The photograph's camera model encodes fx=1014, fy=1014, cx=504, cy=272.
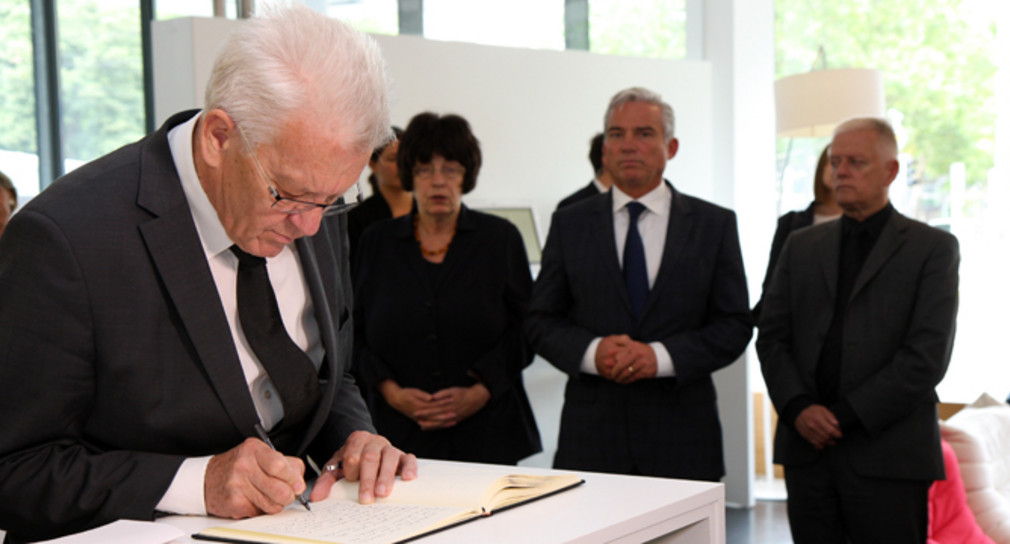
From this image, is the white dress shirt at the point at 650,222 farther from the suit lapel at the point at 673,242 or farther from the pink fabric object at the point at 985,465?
the pink fabric object at the point at 985,465

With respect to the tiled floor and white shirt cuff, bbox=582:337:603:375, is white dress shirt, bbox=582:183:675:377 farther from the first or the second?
the tiled floor

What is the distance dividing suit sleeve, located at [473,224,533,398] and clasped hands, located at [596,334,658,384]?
44cm

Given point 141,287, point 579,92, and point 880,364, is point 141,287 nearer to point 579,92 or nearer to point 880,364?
point 880,364

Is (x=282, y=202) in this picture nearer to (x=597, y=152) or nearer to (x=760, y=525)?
(x=597, y=152)

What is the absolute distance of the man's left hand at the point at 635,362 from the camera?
305 centimetres

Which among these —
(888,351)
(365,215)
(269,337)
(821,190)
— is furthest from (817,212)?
(269,337)

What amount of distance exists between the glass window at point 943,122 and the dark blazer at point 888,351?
3544 mm

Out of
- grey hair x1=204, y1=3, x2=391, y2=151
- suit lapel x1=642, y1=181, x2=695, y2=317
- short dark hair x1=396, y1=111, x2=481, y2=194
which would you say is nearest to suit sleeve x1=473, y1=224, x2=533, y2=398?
short dark hair x1=396, y1=111, x2=481, y2=194

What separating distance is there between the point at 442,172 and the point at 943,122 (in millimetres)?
5183

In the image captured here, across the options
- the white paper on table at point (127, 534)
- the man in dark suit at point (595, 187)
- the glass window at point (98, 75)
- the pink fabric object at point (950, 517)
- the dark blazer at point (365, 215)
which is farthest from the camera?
the glass window at point (98, 75)

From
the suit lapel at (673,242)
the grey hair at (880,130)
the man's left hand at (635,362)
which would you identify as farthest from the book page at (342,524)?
the grey hair at (880,130)

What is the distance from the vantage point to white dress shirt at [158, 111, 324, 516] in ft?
4.93

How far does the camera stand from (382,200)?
A: 421cm

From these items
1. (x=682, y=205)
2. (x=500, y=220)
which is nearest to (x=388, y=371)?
(x=500, y=220)
